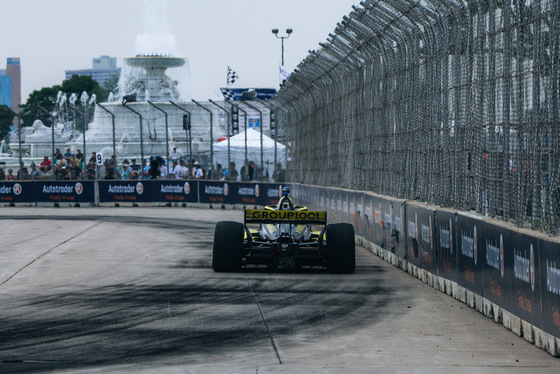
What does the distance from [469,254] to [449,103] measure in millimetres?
2560

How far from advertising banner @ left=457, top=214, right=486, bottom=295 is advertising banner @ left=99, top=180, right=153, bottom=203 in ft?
84.5

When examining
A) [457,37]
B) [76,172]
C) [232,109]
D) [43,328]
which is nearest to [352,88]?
[457,37]

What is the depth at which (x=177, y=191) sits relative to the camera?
36219mm

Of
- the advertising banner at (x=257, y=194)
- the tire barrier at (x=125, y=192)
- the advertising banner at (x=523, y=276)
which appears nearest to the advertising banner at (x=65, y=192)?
the tire barrier at (x=125, y=192)

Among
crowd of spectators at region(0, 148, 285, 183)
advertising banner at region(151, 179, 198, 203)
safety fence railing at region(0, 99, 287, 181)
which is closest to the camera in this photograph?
safety fence railing at region(0, 99, 287, 181)

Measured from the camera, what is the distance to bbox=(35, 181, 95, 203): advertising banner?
35781 mm

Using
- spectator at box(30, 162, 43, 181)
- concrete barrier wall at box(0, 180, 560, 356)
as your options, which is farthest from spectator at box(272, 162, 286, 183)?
concrete barrier wall at box(0, 180, 560, 356)

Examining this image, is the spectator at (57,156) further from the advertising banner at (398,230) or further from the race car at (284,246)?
the race car at (284,246)

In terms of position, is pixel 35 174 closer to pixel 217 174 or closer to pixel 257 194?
pixel 217 174

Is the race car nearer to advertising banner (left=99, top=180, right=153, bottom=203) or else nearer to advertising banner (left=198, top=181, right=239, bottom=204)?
advertising banner (left=198, top=181, right=239, bottom=204)

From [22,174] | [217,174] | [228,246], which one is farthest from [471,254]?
[22,174]

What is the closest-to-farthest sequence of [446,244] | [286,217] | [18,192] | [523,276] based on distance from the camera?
1. [523,276]
2. [446,244]
3. [286,217]
4. [18,192]

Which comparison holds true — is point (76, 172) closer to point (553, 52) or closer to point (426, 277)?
point (426, 277)

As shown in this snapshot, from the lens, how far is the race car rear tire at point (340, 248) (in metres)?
13.8
